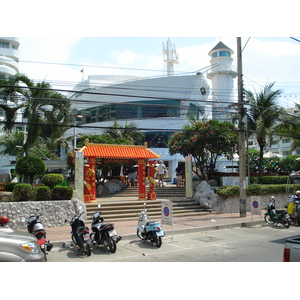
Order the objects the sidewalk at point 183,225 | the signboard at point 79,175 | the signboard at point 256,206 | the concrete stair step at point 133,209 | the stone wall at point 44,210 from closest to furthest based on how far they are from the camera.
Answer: the sidewalk at point 183,225 < the stone wall at point 44,210 < the signboard at point 256,206 < the concrete stair step at point 133,209 < the signboard at point 79,175

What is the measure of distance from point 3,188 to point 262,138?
51.8 ft

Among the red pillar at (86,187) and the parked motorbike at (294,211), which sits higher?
the red pillar at (86,187)

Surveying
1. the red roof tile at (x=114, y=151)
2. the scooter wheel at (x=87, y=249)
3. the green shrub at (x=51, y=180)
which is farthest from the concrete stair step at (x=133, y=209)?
the scooter wheel at (x=87, y=249)

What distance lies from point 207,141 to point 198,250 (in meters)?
10.9

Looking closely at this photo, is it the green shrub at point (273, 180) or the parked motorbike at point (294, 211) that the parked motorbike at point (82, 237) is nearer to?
the parked motorbike at point (294, 211)

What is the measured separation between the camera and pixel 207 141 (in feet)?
63.3

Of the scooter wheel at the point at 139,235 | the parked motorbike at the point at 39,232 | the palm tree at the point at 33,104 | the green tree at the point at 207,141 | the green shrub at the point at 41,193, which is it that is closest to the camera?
the parked motorbike at the point at 39,232

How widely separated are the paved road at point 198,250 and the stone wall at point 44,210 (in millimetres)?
3707

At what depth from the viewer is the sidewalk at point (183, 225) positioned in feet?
35.6

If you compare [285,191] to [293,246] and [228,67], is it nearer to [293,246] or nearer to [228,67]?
[293,246]

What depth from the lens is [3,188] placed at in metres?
14.1

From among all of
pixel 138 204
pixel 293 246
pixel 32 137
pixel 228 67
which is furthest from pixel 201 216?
pixel 228 67

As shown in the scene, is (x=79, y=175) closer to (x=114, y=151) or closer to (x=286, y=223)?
(x=114, y=151)

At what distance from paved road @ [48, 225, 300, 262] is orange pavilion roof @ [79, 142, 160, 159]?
6.15m
